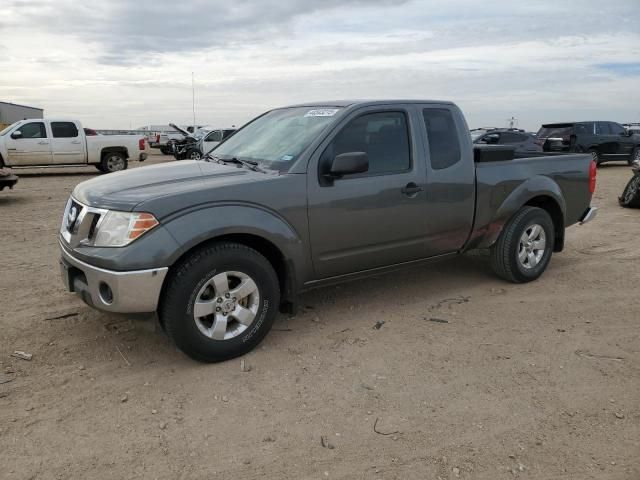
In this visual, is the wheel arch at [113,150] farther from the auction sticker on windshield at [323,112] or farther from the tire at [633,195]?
the auction sticker on windshield at [323,112]

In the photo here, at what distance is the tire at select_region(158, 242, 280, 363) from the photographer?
3445 mm

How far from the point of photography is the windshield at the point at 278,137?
4113 millimetres

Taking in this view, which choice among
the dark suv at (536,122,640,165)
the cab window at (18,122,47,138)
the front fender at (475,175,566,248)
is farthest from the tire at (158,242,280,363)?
the dark suv at (536,122,640,165)

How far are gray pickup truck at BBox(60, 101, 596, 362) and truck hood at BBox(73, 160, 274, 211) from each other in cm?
1

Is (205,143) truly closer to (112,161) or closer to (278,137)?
(112,161)

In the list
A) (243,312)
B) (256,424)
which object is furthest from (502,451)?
(243,312)

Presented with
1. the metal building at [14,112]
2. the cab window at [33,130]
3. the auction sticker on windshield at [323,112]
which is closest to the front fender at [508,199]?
the auction sticker on windshield at [323,112]

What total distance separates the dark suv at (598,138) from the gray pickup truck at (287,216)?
48.8 ft

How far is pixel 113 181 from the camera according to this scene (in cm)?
395

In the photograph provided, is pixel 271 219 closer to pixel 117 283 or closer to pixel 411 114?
pixel 117 283

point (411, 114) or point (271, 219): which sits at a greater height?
point (411, 114)

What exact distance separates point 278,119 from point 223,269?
5.84ft

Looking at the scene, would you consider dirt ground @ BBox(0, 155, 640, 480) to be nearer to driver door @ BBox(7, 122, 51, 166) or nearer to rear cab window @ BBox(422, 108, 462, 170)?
rear cab window @ BBox(422, 108, 462, 170)

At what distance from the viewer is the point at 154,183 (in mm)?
3768
